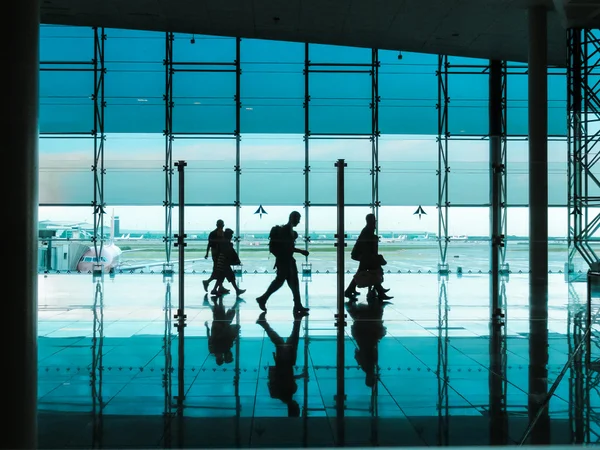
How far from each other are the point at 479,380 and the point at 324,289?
2.69 meters

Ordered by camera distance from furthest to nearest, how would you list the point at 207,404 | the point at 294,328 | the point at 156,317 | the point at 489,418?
the point at 156,317 → the point at 294,328 → the point at 207,404 → the point at 489,418

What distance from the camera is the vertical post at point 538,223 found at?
3.81 meters

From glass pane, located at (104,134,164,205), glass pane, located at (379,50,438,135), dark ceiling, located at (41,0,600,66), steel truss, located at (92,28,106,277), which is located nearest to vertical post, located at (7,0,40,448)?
dark ceiling, located at (41,0,600,66)

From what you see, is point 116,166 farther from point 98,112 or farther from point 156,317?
point 156,317

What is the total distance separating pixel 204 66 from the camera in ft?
41.4

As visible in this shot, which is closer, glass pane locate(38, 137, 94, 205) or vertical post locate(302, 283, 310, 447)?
vertical post locate(302, 283, 310, 447)

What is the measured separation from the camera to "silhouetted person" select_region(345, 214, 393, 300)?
6.70 metres


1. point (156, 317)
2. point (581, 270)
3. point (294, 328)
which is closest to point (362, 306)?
point (294, 328)

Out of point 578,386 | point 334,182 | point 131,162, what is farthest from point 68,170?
point 578,386

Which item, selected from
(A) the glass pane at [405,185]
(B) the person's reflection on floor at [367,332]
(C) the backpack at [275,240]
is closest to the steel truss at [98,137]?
(A) the glass pane at [405,185]

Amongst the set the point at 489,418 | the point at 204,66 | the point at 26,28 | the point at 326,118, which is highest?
the point at 204,66

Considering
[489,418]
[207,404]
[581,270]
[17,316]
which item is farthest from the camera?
[581,270]

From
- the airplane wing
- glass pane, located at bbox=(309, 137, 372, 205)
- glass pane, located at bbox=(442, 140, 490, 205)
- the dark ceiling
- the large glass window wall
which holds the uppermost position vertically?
the dark ceiling

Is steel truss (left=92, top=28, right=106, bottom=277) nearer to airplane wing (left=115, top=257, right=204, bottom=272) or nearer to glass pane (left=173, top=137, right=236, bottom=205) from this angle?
glass pane (left=173, top=137, right=236, bottom=205)
